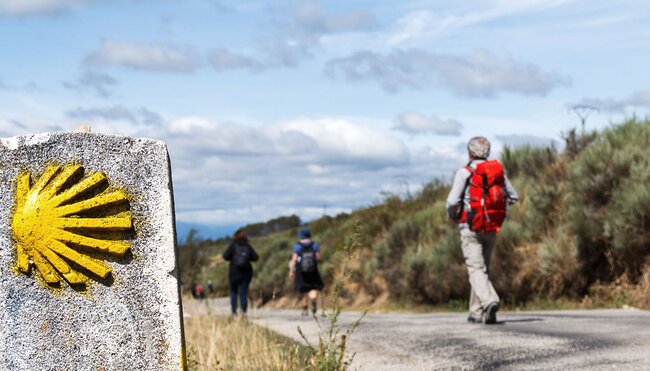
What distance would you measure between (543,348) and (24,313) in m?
5.60

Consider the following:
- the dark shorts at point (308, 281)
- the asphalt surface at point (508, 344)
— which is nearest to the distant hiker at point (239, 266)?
the dark shorts at point (308, 281)

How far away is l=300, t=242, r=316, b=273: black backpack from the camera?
1733 centimetres

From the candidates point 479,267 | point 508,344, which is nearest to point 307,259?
point 479,267

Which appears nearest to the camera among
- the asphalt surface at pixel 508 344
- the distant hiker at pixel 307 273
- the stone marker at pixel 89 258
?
the stone marker at pixel 89 258

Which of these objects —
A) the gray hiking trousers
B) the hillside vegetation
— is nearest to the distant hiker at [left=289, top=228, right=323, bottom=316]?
the hillside vegetation

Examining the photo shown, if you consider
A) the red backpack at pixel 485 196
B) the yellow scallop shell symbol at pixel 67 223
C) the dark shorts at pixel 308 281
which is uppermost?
the red backpack at pixel 485 196

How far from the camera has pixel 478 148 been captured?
37.1ft

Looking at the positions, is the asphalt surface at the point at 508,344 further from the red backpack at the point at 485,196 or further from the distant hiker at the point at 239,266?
the distant hiker at the point at 239,266

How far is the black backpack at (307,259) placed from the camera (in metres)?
17.3

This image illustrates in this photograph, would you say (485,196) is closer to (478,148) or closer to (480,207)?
(480,207)

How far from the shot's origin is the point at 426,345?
9258 millimetres

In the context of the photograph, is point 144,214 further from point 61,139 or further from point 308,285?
point 308,285

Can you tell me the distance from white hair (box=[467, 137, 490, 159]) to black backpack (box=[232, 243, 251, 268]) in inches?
251

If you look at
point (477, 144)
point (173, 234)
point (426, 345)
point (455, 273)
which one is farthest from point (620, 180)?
point (173, 234)
